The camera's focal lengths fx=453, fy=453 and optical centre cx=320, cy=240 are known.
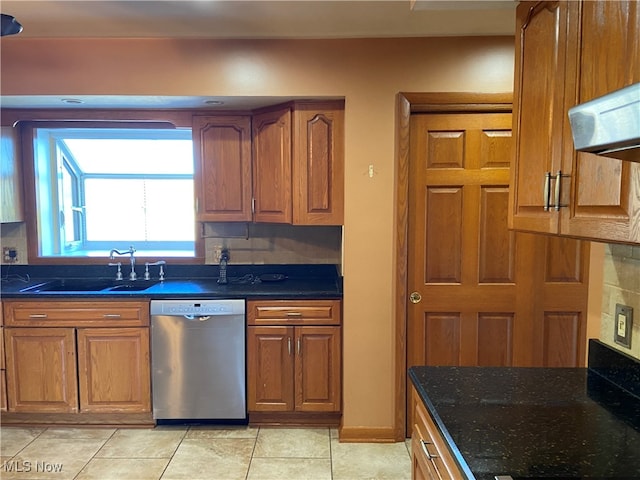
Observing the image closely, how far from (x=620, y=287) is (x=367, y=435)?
6.09ft

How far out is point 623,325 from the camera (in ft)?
4.72

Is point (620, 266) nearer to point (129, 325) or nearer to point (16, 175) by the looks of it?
point (129, 325)

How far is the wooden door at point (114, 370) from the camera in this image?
113 inches

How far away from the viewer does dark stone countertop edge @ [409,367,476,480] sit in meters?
1.02

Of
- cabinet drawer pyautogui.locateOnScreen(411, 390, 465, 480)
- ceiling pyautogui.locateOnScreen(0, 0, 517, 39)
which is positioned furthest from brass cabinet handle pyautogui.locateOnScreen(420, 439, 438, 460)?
ceiling pyautogui.locateOnScreen(0, 0, 517, 39)

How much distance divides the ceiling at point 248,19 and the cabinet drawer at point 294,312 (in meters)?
1.61

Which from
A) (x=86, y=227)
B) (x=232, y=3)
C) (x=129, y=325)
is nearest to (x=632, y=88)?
(x=232, y=3)

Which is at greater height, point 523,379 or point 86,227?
point 86,227

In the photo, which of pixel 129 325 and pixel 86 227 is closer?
pixel 129 325

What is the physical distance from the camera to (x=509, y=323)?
2799mm

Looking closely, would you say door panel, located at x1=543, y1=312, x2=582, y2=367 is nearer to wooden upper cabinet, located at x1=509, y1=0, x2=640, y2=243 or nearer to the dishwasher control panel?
wooden upper cabinet, located at x1=509, y1=0, x2=640, y2=243

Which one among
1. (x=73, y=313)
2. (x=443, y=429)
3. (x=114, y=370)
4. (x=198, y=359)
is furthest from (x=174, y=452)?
(x=443, y=429)

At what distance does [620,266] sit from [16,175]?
3.67m

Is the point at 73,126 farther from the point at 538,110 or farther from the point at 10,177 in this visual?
the point at 538,110
